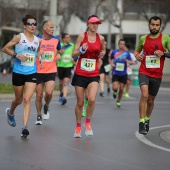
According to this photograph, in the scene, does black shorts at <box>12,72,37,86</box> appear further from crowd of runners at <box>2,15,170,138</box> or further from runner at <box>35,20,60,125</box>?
runner at <box>35,20,60,125</box>

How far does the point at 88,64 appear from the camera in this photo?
11.4 meters

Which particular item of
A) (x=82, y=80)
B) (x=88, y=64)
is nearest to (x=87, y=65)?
(x=88, y=64)

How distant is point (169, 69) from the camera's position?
150 ft

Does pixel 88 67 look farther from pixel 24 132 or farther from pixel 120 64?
pixel 120 64

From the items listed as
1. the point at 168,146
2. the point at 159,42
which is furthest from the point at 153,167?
the point at 159,42

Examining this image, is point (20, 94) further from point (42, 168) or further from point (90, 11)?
point (90, 11)

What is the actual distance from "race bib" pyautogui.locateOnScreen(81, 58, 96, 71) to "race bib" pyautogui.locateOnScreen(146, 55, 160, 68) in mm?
984

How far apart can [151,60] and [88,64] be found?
1.14 m

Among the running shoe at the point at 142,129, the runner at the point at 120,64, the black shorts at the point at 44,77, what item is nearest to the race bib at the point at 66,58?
the runner at the point at 120,64


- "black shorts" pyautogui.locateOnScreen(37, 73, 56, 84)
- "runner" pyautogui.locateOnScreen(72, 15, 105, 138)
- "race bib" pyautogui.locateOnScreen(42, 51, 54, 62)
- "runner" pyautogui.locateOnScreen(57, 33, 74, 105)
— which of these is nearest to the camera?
"runner" pyautogui.locateOnScreen(72, 15, 105, 138)

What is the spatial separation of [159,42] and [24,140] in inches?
113

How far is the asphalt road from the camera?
8688mm

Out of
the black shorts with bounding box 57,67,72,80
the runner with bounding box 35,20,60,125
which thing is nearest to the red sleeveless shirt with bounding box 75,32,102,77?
the runner with bounding box 35,20,60,125

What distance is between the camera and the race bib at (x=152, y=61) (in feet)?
38.3
